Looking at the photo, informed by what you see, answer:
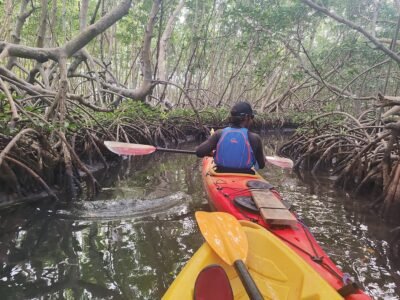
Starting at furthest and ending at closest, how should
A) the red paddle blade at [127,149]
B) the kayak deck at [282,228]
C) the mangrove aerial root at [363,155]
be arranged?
the red paddle blade at [127,149]
the mangrove aerial root at [363,155]
the kayak deck at [282,228]

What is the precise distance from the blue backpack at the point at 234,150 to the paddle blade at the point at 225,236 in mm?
1564

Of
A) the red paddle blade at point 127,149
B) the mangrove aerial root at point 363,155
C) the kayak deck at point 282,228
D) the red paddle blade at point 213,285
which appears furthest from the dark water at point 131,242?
the red paddle blade at point 213,285

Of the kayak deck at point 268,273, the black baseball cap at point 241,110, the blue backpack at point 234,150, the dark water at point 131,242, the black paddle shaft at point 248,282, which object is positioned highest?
the black baseball cap at point 241,110

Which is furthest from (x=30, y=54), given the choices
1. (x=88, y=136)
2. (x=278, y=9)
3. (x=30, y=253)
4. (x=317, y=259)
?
(x=278, y=9)

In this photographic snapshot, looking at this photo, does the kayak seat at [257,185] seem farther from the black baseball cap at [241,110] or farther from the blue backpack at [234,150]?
the black baseball cap at [241,110]

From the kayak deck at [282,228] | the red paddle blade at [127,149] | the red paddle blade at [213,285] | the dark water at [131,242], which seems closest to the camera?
the red paddle blade at [213,285]

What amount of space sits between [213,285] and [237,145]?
2.34 metres

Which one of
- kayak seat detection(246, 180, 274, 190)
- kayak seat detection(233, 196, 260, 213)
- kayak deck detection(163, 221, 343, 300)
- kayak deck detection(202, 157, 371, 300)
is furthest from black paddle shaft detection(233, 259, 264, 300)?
kayak seat detection(246, 180, 274, 190)

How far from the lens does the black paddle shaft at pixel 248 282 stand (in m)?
1.62

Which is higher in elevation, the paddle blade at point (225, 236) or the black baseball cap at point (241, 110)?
the black baseball cap at point (241, 110)

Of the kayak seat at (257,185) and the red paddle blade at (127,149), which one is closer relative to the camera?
the kayak seat at (257,185)

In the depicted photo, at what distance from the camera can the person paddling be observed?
3.99 metres

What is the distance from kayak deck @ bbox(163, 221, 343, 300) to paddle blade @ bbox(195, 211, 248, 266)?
0.19 ft

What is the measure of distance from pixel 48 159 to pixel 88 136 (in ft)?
4.71
